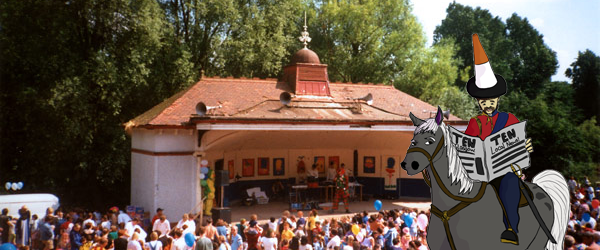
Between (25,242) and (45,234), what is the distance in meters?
1.84

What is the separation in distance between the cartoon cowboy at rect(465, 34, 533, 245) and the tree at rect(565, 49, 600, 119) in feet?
85.5

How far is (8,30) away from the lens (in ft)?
60.4

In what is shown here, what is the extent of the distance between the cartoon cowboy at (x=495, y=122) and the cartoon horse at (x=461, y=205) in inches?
2.5

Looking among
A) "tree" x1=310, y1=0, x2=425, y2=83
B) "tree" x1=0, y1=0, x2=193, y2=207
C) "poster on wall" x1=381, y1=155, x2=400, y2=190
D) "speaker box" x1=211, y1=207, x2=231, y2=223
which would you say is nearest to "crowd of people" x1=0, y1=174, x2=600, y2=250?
"speaker box" x1=211, y1=207, x2=231, y2=223

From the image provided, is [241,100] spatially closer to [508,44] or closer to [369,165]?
[369,165]

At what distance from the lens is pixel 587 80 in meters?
28.0

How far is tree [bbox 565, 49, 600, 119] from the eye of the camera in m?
27.6

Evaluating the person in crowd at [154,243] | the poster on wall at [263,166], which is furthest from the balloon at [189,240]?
the poster on wall at [263,166]

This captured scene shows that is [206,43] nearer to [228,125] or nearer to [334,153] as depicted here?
[334,153]

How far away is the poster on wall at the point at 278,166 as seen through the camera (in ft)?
67.1

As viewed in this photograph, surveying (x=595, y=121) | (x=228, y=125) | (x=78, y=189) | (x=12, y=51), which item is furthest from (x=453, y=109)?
(x=12, y=51)

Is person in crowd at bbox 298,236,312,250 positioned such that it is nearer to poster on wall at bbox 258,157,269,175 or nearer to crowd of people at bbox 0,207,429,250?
crowd of people at bbox 0,207,429,250

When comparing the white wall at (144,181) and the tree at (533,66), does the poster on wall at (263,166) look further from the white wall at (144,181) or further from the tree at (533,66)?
the tree at (533,66)

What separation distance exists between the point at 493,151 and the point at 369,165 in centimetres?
1621
